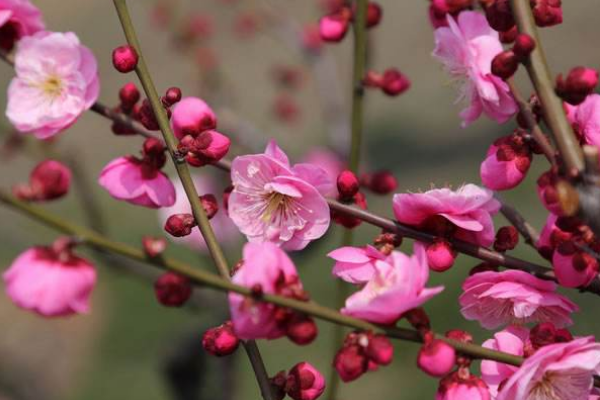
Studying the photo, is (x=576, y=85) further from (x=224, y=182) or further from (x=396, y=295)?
(x=224, y=182)

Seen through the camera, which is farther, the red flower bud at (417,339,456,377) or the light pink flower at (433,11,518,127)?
the light pink flower at (433,11,518,127)

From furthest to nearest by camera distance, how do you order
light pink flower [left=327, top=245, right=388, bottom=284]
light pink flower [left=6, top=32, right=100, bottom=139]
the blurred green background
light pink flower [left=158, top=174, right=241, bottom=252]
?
the blurred green background
light pink flower [left=158, top=174, right=241, bottom=252]
light pink flower [left=6, top=32, right=100, bottom=139]
light pink flower [left=327, top=245, right=388, bottom=284]

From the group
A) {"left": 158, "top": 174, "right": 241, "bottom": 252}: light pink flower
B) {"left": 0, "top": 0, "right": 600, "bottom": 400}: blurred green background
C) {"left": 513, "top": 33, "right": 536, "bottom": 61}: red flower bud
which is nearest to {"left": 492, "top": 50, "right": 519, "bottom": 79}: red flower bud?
{"left": 513, "top": 33, "right": 536, "bottom": 61}: red flower bud

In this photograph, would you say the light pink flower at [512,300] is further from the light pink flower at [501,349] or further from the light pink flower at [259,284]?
the light pink flower at [259,284]

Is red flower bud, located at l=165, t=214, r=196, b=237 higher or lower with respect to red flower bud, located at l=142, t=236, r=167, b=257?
lower

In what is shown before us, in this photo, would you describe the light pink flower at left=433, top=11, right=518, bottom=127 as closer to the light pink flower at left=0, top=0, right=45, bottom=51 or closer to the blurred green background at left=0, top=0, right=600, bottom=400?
the light pink flower at left=0, top=0, right=45, bottom=51
